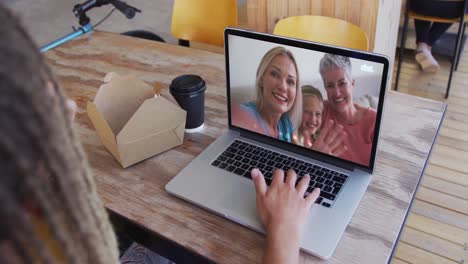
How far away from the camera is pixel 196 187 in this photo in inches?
36.1

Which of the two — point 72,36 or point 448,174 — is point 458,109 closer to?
point 448,174

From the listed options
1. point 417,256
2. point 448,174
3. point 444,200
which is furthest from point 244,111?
point 448,174

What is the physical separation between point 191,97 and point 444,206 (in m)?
1.30

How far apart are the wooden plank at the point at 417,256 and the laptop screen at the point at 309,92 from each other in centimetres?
86

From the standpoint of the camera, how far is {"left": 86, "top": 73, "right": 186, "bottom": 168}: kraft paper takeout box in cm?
96

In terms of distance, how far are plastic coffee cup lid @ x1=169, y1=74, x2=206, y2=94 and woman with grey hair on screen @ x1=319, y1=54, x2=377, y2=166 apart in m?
0.34

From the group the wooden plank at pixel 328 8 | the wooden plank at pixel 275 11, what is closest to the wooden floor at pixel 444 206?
the wooden plank at pixel 328 8

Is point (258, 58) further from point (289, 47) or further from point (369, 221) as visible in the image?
point (369, 221)

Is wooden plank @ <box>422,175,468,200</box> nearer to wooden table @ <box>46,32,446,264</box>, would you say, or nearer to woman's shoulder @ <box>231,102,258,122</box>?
wooden table @ <box>46,32,446,264</box>

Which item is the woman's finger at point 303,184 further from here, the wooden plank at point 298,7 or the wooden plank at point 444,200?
the wooden plank at point 444,200

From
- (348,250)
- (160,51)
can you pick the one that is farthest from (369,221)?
(160,51)

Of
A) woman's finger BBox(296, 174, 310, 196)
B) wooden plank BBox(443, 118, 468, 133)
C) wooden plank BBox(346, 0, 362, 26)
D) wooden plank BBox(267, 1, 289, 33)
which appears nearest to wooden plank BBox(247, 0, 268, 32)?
wooden plank BBox(267, 1, 289, 33)

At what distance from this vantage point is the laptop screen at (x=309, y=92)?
2.74 ft

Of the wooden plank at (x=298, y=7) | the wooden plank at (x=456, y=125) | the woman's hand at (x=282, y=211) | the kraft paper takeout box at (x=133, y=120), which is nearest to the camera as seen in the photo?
the woman's hand at (x=282, y=211)
